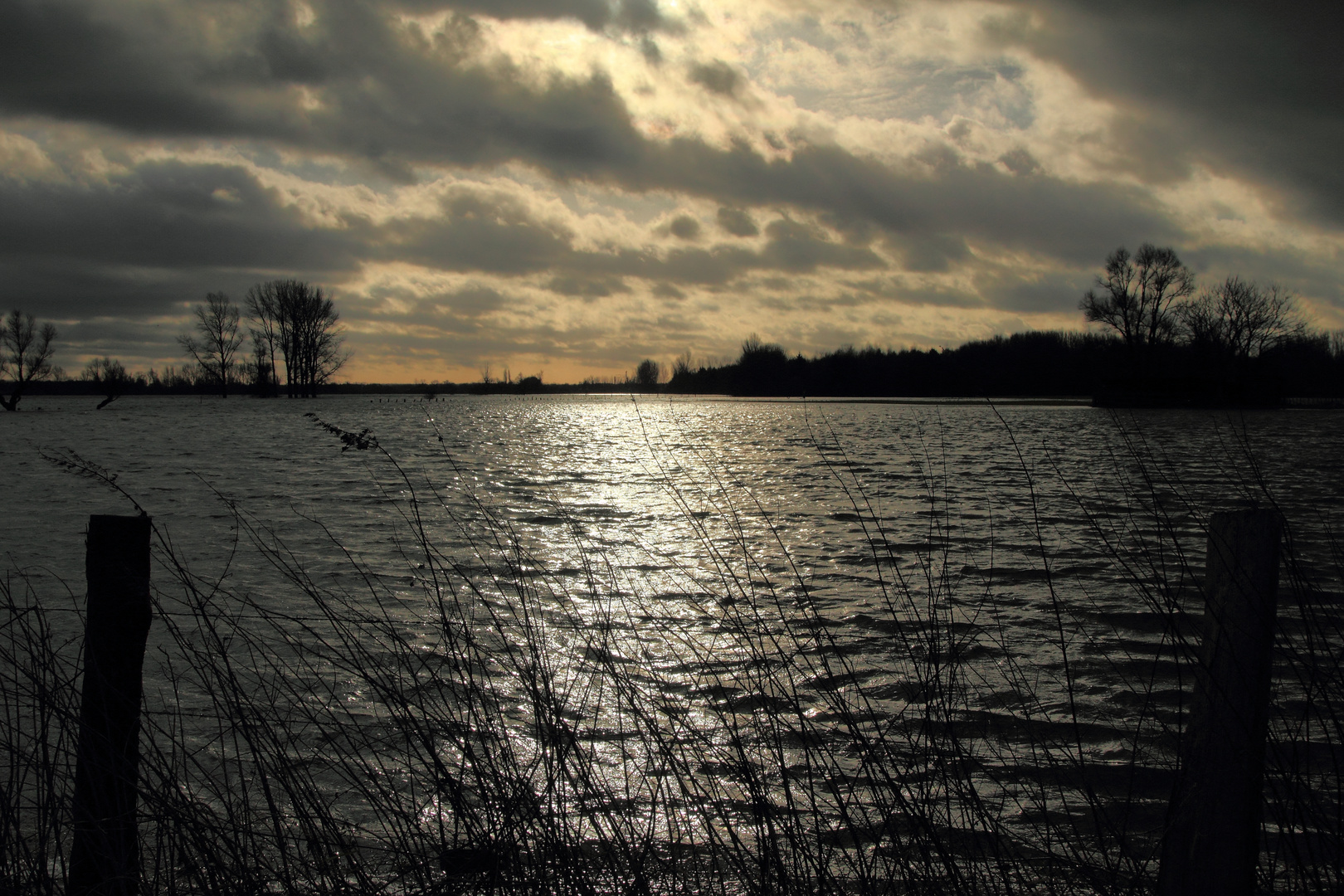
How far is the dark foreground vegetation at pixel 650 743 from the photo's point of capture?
230cm

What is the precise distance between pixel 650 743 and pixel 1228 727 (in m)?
2.92

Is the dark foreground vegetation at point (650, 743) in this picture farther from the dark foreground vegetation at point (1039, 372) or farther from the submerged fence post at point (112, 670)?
Result: the dark foreground vegetation at point (1039, 372)

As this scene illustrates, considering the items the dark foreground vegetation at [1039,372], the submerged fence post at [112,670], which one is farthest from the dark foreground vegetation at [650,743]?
the dark foreground vegetation at [1039,372]

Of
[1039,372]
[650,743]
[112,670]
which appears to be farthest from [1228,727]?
[1039,372]

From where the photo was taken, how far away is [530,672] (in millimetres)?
2725

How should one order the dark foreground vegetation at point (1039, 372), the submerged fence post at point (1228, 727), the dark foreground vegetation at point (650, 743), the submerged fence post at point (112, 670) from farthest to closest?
1. the dark foreground vegetation at point (1039, 372)
2. the submerged fence post at point (112, 670)
3. the dark foreground vegetation at point (650, 743)
4. the submerged fence post at point (1228, 727)

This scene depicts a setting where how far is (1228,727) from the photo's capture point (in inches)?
73.9

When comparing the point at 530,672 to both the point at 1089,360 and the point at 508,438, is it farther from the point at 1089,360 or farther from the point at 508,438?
the point at 1089,360

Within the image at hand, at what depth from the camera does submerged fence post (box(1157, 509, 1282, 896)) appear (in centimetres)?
177

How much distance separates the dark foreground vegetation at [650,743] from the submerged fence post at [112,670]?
0.32 ft

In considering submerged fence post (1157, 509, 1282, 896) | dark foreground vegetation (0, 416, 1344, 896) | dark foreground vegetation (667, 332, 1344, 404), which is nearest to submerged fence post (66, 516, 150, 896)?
dark foreground vegetation (0, 416, 1344, 896)

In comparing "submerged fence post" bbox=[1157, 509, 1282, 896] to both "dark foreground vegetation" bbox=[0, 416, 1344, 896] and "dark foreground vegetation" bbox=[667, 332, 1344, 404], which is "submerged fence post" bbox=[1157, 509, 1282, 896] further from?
"dark foreground vegetation" bbox=[667, 332, 1344, 404]

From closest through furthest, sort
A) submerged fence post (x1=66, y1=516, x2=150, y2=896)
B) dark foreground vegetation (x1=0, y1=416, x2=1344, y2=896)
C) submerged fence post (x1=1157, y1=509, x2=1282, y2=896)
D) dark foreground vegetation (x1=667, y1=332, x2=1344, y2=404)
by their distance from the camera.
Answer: submerged fence post (x1=1157, y1=509, x2=1282, y2=896) < dark foreground vegetation (x1=0, y1=416, x2=1344, y2=896) < submerged fence post (x1=66, y1=516, x2=150, y2=896) < dark foreground vegetation (x1=667, y1=332, x2=1344, y2=404)

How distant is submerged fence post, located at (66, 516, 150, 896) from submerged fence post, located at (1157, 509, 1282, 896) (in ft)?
10.6
